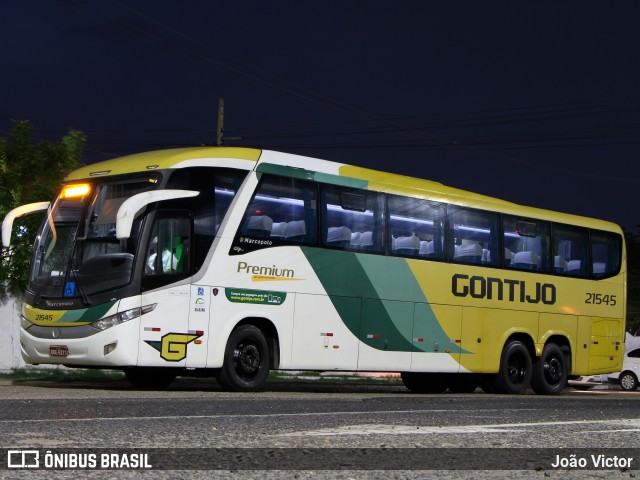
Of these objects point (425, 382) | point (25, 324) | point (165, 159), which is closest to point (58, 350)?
point (25, 324)

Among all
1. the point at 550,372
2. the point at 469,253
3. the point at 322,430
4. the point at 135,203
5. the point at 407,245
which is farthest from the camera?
the point at 550,372

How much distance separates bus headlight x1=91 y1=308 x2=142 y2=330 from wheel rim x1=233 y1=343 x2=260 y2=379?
6.12ft

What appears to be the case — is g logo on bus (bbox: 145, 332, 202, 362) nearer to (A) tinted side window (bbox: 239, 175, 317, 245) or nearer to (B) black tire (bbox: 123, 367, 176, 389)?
(A) tinted side window (bbox: 239, 175, 317, 245)

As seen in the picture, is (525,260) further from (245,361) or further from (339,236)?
(245,361)

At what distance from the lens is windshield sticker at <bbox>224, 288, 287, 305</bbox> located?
57.4 ft

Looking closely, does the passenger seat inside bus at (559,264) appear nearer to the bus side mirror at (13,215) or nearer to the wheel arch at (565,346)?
the wheel arch at (565,346)

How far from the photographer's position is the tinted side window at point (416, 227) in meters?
20.2

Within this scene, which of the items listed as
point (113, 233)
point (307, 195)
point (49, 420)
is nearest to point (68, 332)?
point (113, 233)

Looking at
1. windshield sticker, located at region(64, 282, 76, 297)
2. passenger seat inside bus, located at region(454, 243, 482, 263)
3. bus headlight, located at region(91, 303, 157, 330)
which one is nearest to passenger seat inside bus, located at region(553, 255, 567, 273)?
passenger seat inside bus, located at region(454, 243, 482, 263)

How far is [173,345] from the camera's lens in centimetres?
1677

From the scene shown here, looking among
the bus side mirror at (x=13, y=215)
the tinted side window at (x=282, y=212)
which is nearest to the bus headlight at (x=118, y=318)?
the tinted side window at (x=282, y=212)

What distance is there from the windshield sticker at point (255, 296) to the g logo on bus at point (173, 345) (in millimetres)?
892

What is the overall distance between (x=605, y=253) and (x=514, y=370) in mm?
3983

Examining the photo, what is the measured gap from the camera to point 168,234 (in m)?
16.9
